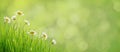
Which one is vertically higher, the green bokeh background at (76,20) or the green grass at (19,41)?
the green grass at (19,41)

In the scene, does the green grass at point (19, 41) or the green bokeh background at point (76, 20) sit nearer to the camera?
the green grass at point (19, 41)

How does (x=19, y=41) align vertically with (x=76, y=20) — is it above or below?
above

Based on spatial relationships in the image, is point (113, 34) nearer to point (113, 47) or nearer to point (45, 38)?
point (113, 47)

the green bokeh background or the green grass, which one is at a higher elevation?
the green grass

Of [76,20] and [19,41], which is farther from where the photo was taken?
[76,20]

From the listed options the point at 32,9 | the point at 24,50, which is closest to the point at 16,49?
the point at 24,50
